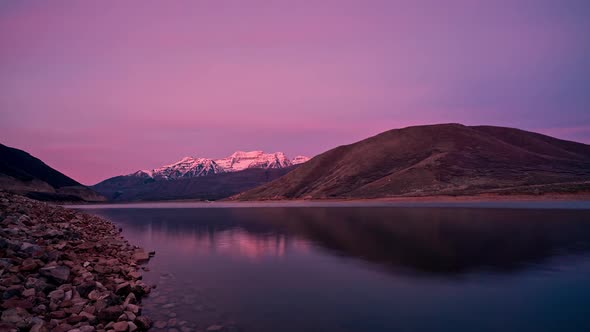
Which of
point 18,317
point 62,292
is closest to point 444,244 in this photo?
point 62,292

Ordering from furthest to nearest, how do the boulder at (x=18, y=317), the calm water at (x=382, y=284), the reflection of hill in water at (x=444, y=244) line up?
the reflection of hill in water at (x=444, y=244) → the calm water at (x=382, y=284) → the boulder at (x=18, y=317)

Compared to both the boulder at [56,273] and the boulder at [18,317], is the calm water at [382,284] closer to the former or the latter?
the boulder at [56,273]

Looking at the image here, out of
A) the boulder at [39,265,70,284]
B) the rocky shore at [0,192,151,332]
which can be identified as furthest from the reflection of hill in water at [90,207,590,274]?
the boulder at [39,265,70,284]

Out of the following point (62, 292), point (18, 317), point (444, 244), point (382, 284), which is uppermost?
point (62, 292)

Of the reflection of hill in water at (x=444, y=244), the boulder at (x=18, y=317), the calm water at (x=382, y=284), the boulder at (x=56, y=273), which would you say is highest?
the boulder at (x=56, y=273)

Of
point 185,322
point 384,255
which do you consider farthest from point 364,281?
point 185,322

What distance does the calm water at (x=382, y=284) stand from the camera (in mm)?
17094

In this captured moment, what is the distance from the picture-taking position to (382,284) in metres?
23.7

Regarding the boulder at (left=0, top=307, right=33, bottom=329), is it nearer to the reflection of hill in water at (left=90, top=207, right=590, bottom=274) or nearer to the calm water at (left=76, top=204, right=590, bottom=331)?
the calm water at (left=76, top=204, right=590, bottom=331)

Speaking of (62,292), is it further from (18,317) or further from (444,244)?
(444,244)

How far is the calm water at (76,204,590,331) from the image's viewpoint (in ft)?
56.1

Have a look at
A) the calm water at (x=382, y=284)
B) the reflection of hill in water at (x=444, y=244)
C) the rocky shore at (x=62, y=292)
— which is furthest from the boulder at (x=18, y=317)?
the reflection of hill in water at (x=444, y=244)

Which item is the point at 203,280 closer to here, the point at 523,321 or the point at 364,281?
the point at 364,281

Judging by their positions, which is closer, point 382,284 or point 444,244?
point 382,284
